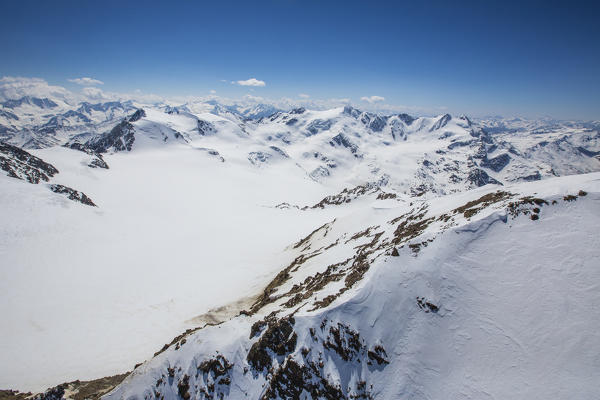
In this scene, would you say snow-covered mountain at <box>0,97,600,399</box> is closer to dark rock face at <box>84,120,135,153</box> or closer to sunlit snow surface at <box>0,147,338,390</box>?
sunlit snow surface at <box>0,147,338,390</box>

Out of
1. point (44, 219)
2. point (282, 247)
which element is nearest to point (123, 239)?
point (44, 219)

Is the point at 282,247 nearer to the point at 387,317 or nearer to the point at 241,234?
the point at 241,234

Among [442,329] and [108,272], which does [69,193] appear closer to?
[108,272]

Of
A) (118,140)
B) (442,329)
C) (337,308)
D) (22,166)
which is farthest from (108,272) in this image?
(118,140)

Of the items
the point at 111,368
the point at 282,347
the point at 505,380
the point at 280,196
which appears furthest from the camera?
the point at 280,196

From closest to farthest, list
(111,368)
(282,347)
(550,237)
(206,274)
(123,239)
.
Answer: (282,347) < (550,237) < (111,368) < (206,274) < (123,239)

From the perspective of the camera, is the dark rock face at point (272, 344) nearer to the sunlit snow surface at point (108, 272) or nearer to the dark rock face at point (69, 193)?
the sunlit snow surface at point (108, 272)
